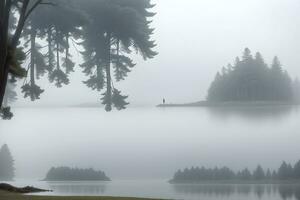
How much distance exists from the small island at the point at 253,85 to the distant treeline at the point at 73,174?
11605mm

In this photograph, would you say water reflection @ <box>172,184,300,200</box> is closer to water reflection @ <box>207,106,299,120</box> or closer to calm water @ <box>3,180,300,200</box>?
calm water @ <box>3,180,300,200</box>

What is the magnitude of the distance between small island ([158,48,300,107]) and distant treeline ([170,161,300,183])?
26.1 ft

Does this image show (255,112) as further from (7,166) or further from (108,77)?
(7,166)

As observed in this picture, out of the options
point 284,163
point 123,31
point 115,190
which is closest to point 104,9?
point 123,31

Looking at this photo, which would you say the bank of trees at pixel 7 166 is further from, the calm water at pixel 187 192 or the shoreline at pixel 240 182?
the shoreline at pixel 240 182

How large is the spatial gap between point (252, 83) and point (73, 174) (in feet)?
57.3

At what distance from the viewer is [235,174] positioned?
33.1 metres

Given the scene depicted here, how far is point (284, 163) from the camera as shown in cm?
3409

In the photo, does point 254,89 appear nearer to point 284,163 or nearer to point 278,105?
point 278,105

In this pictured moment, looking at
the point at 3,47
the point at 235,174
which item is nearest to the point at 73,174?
the point at 235,174

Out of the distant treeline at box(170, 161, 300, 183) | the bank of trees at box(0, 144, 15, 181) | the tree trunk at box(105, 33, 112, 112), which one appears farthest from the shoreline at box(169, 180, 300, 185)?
the bank of trees at box(0, 144, 15, 181)

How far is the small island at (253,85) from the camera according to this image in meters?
41.8

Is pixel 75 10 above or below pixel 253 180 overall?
above

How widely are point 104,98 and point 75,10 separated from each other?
21.0 ft
